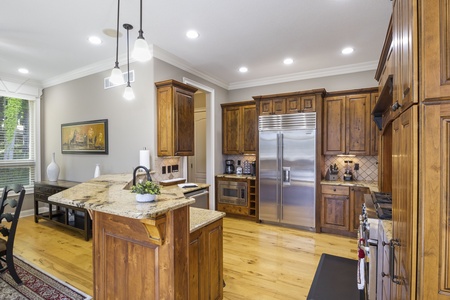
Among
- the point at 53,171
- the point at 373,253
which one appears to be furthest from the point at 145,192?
the point at 53,171

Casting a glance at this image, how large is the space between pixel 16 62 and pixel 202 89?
3467 mm

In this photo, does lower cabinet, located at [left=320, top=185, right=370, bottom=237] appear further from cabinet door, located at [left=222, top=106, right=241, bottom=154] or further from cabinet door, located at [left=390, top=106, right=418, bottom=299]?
cabinet door, located at [left=390, top=106, right=418, bottom=299]

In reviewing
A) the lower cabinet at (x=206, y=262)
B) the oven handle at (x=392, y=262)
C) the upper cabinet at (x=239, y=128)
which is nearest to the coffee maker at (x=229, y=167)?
the upper cabinet at (x=239, y=128)

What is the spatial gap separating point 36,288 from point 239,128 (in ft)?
13.7

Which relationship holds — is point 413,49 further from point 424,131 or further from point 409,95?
point 424,131

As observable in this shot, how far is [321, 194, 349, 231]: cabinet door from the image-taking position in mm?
3982

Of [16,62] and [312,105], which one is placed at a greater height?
[16,62]

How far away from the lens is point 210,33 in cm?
317

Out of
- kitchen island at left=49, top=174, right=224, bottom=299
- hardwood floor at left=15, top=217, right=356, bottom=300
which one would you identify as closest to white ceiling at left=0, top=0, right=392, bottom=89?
kitchen island at left=49, top=174, right=224, bottom=299

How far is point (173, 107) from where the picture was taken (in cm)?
355

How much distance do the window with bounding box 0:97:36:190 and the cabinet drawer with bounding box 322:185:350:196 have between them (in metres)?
6.36

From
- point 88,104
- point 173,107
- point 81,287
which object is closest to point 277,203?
point 173,107

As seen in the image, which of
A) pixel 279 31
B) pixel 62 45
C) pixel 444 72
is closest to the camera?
pixel 444 72

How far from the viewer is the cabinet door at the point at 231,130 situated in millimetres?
5230
